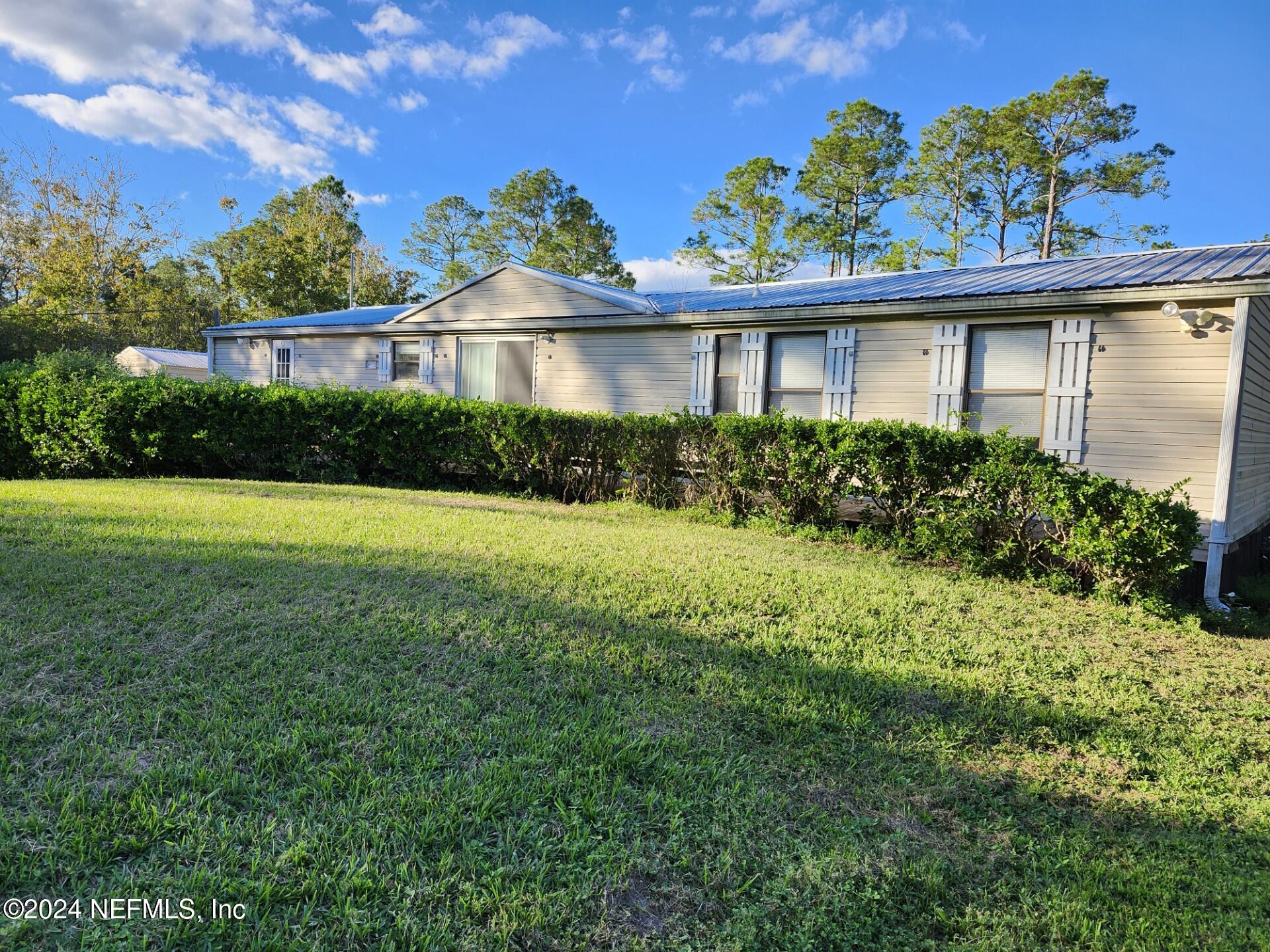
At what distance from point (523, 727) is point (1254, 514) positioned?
8.87 meters

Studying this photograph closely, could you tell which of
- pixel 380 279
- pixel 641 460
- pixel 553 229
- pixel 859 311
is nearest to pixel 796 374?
pixel 859 311

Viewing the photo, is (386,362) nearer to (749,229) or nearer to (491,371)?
(491,371)

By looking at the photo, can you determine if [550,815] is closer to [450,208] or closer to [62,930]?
[62,930]

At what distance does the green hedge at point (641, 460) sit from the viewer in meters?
5.03

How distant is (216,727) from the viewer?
2.42 m

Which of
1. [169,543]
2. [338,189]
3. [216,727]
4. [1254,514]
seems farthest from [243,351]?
[338,189]

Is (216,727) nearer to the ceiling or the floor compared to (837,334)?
nearer to the floor

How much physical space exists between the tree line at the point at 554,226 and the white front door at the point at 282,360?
970 centimetres

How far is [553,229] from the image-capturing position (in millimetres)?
30078

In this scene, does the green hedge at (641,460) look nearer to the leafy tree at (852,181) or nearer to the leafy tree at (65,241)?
the leafy tree at (852,181)

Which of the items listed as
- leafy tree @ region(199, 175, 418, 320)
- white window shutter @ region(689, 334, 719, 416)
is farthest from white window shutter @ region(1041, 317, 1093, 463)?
leafy tree @ region(199, 175, 418, 320)

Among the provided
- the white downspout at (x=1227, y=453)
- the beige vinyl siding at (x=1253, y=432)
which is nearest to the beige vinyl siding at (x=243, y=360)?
the white downspout at (x=1227, y=453)

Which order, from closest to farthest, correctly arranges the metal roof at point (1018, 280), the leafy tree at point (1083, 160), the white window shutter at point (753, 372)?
1. the metal roof at point (1018, 280)
2. the white window shutter at point (753, 372)
3. the leafy tree at point (1083, 160)

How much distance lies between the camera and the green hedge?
16.5 ft
